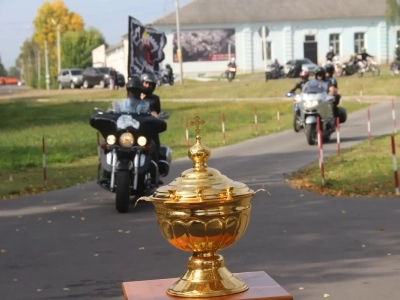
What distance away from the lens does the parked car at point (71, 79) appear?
79444mm

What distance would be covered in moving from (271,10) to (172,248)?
74.6m

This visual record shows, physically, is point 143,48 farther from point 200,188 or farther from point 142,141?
point 200,188

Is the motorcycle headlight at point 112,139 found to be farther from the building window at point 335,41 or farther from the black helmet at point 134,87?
the building window at point 335,41

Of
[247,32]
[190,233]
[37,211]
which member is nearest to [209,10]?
[247,32]

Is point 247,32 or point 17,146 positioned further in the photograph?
point 247,32

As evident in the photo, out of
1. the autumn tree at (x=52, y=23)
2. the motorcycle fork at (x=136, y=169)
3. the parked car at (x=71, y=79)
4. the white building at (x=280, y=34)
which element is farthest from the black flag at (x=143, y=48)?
the autumn tree at (x=52, y=23)

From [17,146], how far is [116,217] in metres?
15.2

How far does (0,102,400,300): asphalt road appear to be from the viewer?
8.93m

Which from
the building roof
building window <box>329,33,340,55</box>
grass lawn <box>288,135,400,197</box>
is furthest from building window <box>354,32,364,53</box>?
grass lawn <box>288,135,400,197</box>

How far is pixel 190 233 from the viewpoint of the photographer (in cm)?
486

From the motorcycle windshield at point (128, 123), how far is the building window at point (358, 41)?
71.4 m

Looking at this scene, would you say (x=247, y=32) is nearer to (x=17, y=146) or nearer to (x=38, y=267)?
(x=17, y=146)

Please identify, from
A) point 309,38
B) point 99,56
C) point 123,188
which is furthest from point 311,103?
point 99,56

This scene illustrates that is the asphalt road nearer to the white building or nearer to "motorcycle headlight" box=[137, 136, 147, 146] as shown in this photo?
"motorcycle headlight" box=[137, 136, 147, 146]
